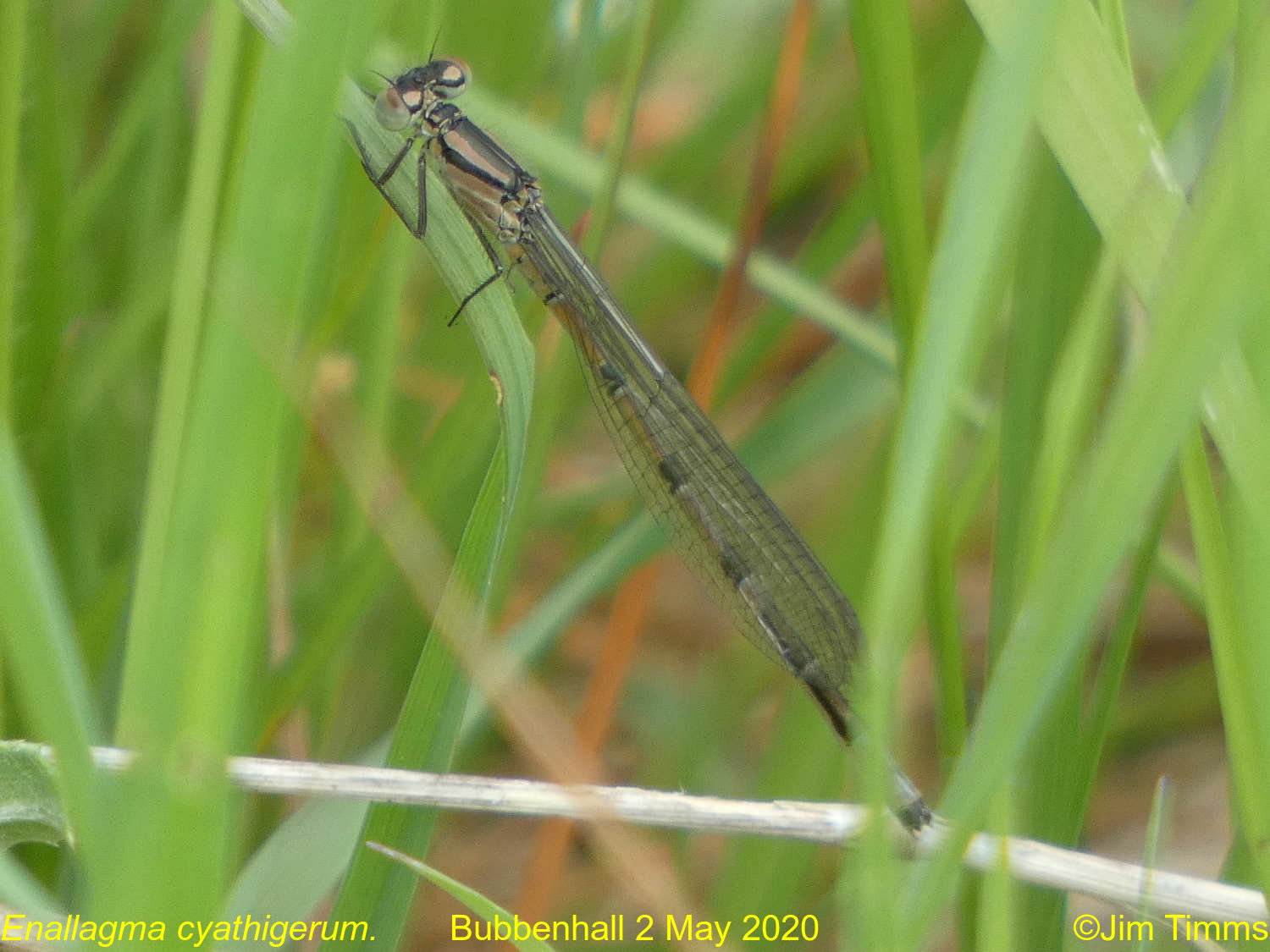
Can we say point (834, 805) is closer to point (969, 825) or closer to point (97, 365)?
point (969, 825)

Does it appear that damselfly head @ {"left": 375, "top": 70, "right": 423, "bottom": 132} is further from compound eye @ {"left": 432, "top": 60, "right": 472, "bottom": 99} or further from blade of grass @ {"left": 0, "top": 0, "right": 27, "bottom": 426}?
blade of grass @ {"left": 0, "top": 0, "right": 27, "bottom": 426}

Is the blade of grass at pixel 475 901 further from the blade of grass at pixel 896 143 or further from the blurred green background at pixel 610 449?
the blade of grass at pixel 896 143

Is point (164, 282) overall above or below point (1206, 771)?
above

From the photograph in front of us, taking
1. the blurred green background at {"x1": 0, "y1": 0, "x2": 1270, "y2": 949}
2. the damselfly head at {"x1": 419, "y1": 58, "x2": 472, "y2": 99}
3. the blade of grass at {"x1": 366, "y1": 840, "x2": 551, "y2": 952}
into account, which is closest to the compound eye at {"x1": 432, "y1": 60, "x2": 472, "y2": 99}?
the damselfly head at {"x1": 419, "y1": 58, "x2": 472, "y2": 99}

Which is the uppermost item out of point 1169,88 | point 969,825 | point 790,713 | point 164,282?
point 164,282

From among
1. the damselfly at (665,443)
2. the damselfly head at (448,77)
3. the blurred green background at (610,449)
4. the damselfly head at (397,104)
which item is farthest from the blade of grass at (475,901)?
the damselfly head at (448,77)

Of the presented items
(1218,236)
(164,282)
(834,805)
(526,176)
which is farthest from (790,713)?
(1218,236)

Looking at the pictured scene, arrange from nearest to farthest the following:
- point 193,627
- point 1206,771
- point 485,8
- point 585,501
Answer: point 193,627 → point 485,8 → point 585,501 → point 1206,771
